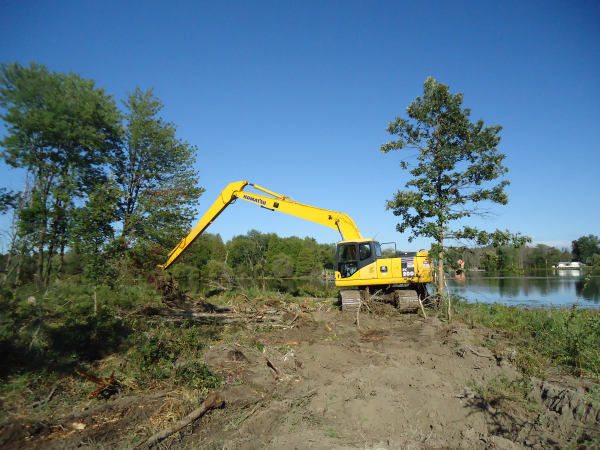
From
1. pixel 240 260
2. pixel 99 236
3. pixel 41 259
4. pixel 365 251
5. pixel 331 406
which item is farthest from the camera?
pixel 240 260

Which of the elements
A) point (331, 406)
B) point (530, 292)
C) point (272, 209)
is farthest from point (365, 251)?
point (530, 292)

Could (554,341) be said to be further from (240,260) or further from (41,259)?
(240,260)

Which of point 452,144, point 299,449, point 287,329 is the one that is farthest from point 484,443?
point 452,144

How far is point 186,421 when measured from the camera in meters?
4.21

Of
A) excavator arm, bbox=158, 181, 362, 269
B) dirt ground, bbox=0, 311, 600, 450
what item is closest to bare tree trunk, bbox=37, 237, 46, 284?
dirt ground, bbox=0, 311, 600, 450

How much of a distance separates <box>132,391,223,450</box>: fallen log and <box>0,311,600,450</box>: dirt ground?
79mm

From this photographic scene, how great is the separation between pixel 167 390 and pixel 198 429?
1.21m

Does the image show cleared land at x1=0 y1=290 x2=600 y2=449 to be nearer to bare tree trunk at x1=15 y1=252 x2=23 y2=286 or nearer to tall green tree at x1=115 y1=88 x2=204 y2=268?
bare tree trunk at x1=15 y1=252 x2=23 y2=286

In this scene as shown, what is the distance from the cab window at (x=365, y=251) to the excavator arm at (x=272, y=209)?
1.00 metres

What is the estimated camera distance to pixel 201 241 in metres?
18.9

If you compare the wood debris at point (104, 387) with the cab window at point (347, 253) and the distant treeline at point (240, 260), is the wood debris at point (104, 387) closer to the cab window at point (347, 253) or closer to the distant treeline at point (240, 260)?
the distant treeline at point (240, 260)

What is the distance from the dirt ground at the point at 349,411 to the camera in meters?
3.87

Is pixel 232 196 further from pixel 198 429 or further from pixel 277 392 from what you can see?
pixel 198 429

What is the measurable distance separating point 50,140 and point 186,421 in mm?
6632
